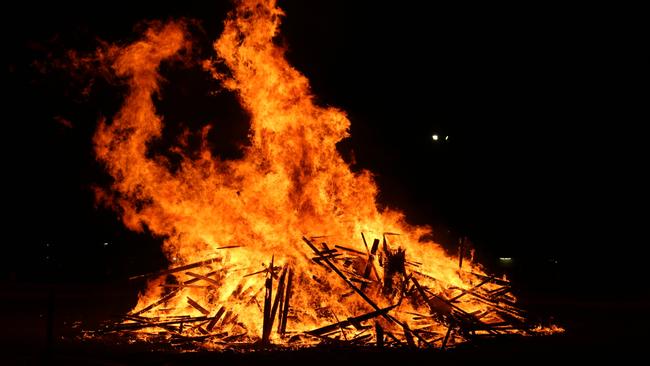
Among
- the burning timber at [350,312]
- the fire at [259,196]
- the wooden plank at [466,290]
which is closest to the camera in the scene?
the burning timber at [350,312]

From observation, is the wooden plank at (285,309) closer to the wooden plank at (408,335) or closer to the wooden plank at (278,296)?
the wooden plank at (278,296)

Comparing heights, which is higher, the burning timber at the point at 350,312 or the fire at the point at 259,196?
the fire at the point at 259,196

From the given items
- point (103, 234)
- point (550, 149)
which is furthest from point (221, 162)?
point (550, 149)

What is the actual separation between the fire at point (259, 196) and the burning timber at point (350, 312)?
44 mm

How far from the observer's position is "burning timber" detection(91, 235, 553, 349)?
1036 centimetres

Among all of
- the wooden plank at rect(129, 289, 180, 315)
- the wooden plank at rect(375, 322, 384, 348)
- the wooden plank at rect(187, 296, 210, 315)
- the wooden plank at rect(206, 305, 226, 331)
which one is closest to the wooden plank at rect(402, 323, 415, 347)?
the wooden plank at rect(375, 322, 384, 348)

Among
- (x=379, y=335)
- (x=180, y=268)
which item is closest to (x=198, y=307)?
(x=180, y=268)

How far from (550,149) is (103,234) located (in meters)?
24.5

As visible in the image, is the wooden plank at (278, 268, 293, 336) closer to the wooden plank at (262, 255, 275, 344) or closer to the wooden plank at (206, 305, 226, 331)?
the wooden plank at (262, 255, 275, 344)

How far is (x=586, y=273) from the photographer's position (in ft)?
87.1

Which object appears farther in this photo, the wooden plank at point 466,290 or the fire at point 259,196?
the wooden plank at point 466,290

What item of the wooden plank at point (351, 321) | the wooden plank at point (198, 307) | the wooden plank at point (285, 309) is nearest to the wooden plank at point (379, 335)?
the wooden plank at point (351, 321)

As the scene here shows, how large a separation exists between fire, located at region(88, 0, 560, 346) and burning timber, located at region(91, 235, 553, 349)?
0.04 meters

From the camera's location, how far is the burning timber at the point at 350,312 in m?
10.4
